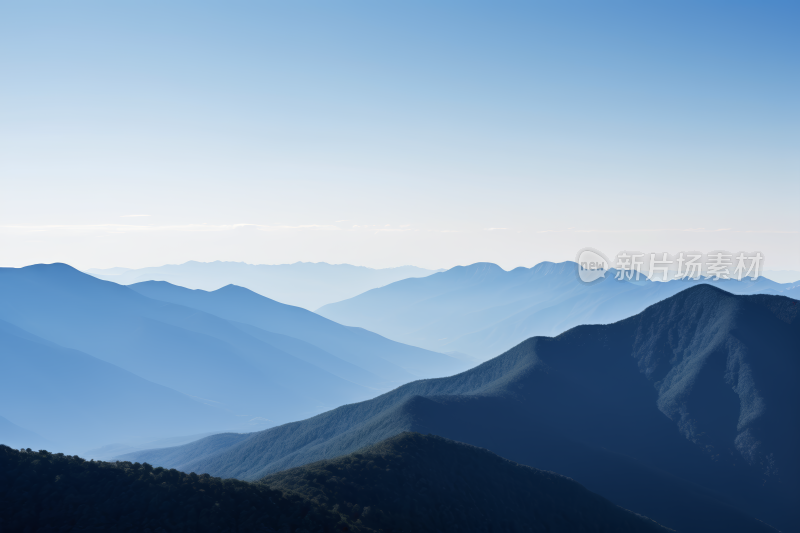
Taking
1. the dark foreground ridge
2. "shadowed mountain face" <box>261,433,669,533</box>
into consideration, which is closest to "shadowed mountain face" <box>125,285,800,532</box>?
"shadowed mountain face" <box>261,433,669,533</box>

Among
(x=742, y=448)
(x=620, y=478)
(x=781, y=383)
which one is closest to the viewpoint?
(x=620, y=478)

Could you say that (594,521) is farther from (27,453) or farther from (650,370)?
(650,370)

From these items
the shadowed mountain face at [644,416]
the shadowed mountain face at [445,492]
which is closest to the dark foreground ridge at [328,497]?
the shadowed mountain face at [445,492]

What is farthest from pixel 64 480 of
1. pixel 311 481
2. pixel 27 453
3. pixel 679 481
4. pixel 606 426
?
pixel 606 426

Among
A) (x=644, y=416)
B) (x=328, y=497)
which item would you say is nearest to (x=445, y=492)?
(x=328, y=497)

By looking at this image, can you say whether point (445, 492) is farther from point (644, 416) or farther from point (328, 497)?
point (644, 416)
